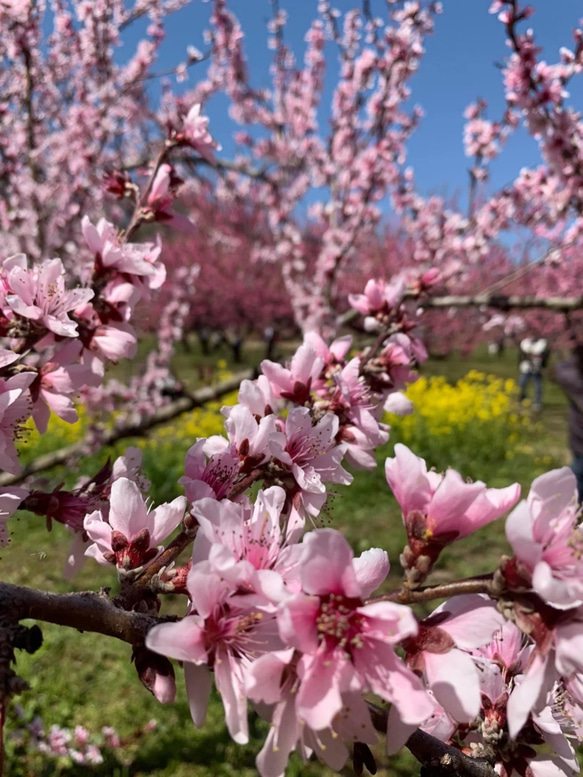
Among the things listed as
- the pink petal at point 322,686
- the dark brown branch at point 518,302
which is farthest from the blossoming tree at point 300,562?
the dark brown branch at point 518,302

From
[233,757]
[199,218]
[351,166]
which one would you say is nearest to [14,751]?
[233,757]

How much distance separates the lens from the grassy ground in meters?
2.97

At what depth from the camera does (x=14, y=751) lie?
9.53ft

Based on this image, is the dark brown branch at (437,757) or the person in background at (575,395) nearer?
the dark brown branch at (437,757)

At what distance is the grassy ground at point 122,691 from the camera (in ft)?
9.76

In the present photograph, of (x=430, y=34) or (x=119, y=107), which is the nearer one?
(x=430, y=34)

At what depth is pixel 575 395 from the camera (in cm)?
458

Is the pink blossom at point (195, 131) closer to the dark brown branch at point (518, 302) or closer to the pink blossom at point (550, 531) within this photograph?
the pink blossom at point (550, 531)

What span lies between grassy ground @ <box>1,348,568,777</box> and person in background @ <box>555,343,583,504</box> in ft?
4.00

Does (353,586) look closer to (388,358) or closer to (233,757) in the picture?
(388,358)

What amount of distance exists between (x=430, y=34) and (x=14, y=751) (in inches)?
252

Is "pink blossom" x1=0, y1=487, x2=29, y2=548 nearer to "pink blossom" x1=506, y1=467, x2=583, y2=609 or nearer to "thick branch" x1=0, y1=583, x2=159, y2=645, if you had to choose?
"thick branch" x1=0, y1=583, x2=159, y2=645

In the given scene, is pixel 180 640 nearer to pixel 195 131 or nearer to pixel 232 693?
pixel 232 693

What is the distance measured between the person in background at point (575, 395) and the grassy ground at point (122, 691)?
122 cm
